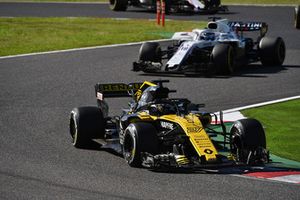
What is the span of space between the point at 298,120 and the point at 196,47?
277 inches

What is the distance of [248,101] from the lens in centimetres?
2044

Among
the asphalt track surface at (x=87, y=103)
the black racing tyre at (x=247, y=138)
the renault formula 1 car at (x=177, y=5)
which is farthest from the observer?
the renault formula 1 car at (x=177, y=5)

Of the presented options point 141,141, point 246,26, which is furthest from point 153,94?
point 246,26

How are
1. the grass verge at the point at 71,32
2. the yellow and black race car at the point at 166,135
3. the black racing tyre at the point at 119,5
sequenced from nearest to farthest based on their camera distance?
the yellow and black race car at the point at 166,135 → the grass verge at the point at 71,32 → the black racing tyre at the point at 119,5

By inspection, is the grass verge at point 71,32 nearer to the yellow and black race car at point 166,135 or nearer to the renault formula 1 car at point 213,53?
the renault formula 1 car at point 213,53

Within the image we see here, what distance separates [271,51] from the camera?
26234mm

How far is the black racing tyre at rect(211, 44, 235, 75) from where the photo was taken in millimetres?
24156

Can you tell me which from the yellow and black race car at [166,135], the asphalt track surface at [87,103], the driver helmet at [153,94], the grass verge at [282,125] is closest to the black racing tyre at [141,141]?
the yellow and black race car at [166,135]

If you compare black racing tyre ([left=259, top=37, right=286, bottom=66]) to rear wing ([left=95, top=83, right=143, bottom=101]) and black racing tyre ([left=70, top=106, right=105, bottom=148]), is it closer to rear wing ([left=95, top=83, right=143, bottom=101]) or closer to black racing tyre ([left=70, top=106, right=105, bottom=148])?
rear wing ([left=95, top=83, right=143, bottom=101])

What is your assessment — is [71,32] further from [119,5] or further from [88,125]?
[88,125]

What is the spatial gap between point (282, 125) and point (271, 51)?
9.08 metres

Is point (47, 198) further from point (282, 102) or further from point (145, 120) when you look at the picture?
point (282, 102)

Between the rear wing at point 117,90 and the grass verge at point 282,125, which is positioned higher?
the rear wing at point 117,90

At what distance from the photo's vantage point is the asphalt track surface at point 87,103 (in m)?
12.0
